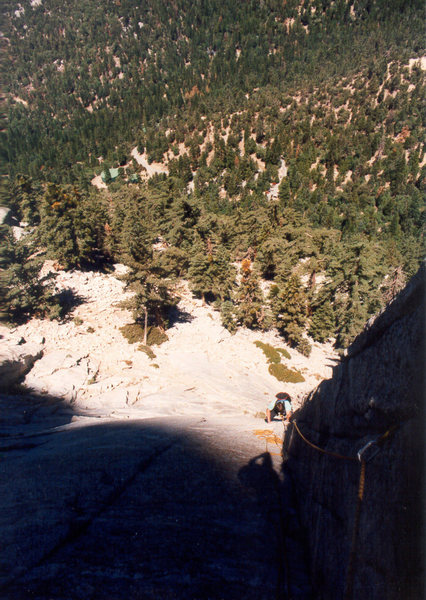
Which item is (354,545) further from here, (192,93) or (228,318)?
(192,93)

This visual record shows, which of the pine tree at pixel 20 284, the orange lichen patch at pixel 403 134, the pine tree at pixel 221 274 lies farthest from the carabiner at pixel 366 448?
the orange lichen patch at pixel 403 134

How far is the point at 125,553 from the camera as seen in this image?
11.8 ft

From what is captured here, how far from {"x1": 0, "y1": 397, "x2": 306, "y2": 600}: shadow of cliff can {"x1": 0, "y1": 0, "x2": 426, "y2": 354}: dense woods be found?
14751mm

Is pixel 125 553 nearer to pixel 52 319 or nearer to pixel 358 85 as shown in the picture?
pixel 52 319

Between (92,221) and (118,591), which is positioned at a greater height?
(92,221)

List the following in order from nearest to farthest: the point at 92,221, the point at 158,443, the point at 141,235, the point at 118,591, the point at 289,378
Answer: the point at 118,591
the point at 158,443
the point at 141,235
the point at 289,378
the point at 92,221

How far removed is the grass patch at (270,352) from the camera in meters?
23.4

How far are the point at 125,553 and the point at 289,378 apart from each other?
770 inches

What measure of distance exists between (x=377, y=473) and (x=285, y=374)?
1985 cm

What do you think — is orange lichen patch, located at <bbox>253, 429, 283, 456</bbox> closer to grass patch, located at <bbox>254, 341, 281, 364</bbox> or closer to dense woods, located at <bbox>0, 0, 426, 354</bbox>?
dense woods, located at <bbox>0, 0, 426, 354</bbox>

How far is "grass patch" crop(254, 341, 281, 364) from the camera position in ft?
76.8

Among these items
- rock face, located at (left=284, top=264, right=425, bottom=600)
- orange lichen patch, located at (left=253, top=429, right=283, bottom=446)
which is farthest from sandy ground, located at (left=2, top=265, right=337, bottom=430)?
rock face, located at (left=284, top=264, right=425, bottom=600)

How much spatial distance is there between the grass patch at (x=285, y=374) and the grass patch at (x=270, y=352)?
676mm

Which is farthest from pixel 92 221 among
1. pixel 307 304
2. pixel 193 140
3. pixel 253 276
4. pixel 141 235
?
pixel 193 140
